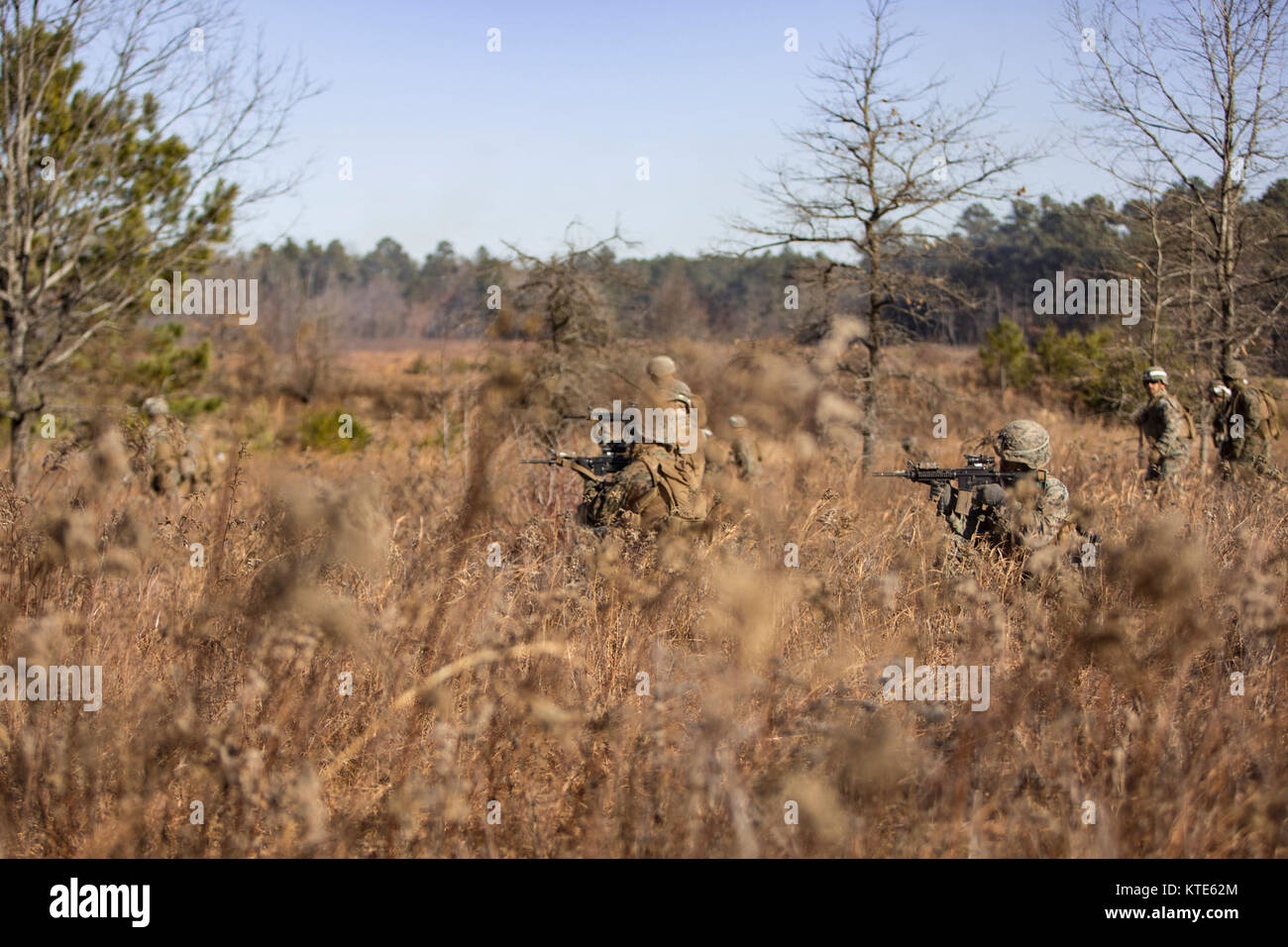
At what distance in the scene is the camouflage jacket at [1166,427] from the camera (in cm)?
771

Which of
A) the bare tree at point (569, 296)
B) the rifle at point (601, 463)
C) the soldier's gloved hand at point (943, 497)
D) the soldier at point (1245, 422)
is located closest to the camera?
the soldier's gloved hand at point (943, 497)

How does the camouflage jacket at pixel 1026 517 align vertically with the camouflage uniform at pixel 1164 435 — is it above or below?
below

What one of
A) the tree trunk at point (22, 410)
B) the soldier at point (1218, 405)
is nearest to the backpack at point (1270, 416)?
the soldier at point (1218, 405)

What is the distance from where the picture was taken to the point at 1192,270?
26.6 feet

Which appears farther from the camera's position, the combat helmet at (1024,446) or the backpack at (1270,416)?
the backpack at (1270,416)

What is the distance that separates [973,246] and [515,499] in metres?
6.20

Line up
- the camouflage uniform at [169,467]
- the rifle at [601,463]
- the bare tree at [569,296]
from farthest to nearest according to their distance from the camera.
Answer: the bare tree at [569,296]
the camouflage uniform at [169,467]
the rifle at [601,463]

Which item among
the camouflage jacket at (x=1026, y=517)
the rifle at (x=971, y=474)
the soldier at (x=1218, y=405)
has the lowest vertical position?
the camouflage jacket at (x=1026, y=517)
